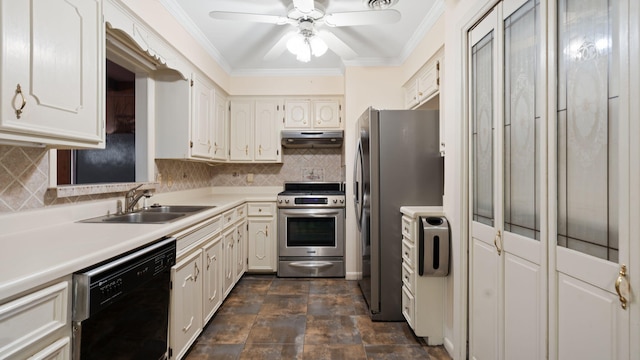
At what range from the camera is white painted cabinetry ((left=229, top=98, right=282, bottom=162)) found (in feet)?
12.6

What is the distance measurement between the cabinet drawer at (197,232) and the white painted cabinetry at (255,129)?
4.85ft

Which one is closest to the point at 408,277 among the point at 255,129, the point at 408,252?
the point at 408,252

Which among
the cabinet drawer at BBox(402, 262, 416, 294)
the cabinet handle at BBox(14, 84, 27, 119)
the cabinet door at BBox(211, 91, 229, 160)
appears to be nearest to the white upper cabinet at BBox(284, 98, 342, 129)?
the cabinet door at BBox(211, 91, 229, 160)

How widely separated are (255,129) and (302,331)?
251 centimetres

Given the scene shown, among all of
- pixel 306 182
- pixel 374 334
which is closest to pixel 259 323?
pixel 374 334

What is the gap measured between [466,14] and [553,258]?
4.56ft

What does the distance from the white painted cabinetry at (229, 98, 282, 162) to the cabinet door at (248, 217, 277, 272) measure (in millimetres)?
858

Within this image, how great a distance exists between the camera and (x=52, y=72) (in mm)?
1246

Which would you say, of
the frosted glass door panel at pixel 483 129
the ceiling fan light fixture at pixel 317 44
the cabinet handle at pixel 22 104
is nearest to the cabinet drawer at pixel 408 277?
the frosted glass door panel at pixel 483 129

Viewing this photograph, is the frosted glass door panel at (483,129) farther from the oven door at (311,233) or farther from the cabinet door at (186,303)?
the oven door at (311,233)

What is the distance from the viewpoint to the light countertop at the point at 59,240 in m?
0.88

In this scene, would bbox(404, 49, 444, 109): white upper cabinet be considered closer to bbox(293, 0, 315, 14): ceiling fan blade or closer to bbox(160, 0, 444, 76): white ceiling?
bbox(160, 0, 444, 76): white ceiling

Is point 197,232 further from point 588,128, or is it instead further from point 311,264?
point 588,128

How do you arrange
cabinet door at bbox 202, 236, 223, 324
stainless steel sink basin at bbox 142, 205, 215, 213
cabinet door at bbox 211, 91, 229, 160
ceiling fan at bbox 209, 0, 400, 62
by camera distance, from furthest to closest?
cabinet door at bbox 211, 91, 229, 160 < stainless steel sink basin at bbox 142, 205, 215, 213 < cabinet door at bbox 202, 236, 223, 324 < ceiling fan at bbox 209, 0, 400, 62
